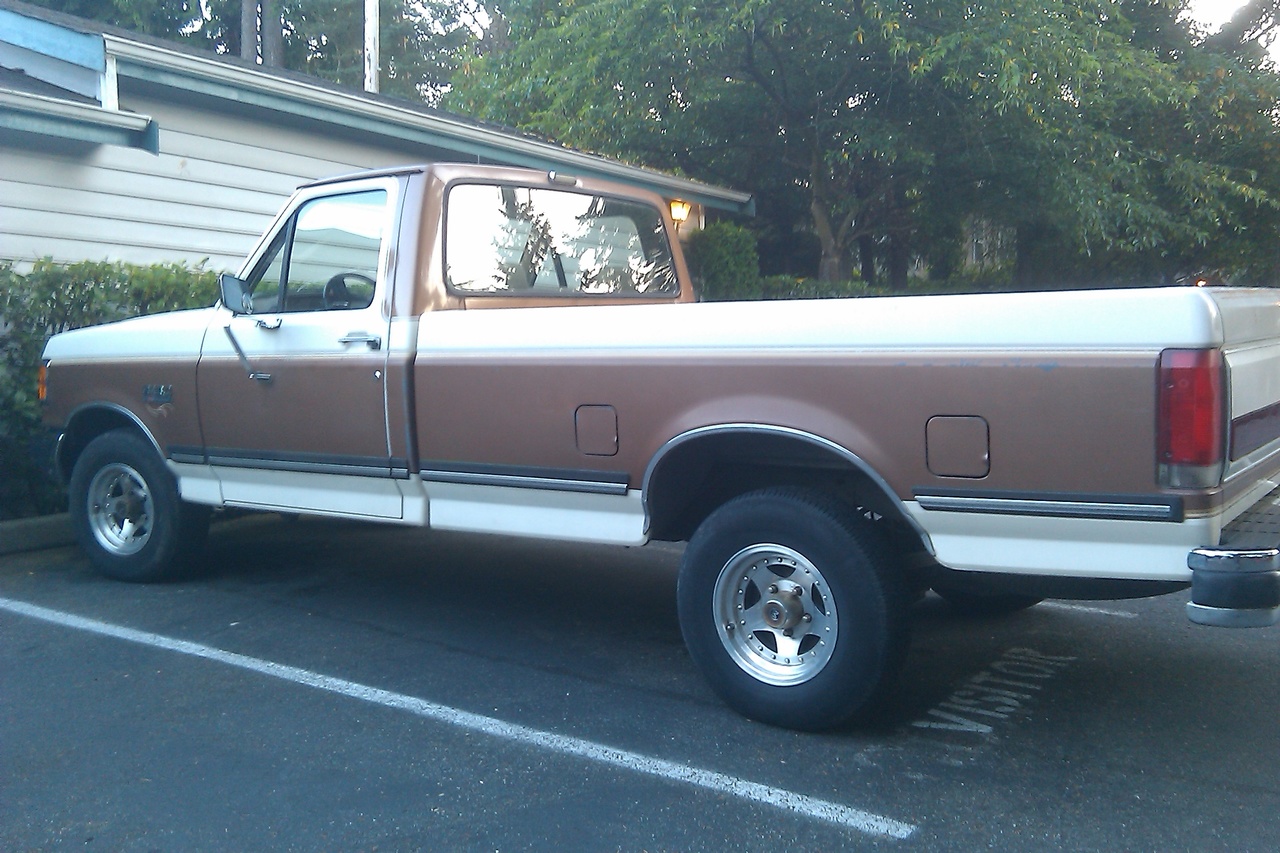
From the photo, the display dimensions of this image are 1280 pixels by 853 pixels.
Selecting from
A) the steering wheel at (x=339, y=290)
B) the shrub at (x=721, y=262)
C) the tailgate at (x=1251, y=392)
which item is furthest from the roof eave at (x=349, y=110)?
the tailgate at (x=1251, y=392)

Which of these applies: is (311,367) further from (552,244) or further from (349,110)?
(349,110)

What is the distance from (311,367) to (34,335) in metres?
3.40

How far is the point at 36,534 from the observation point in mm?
7219

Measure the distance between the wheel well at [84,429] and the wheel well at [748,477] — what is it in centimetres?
317

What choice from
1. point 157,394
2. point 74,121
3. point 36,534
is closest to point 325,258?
point 157,394

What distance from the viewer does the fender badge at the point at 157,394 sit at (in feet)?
19.5

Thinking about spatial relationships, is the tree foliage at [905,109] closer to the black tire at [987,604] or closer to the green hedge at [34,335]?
the green hedge at [34,335]

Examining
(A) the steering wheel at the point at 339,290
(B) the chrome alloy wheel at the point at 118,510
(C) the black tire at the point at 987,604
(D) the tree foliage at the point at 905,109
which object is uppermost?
(D) the tree foliage at the point at 905,109

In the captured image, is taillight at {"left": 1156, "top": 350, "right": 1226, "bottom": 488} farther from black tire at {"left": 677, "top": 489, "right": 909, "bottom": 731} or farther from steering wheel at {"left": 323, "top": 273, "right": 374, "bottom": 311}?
steering wheel at {"left": 323, "top": 273, "right": 374, "bottom": 311}

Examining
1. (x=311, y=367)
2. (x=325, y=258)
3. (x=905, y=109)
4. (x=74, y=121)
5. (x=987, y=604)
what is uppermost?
(x=905, y=109)

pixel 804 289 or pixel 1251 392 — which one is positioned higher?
pixel 804 289

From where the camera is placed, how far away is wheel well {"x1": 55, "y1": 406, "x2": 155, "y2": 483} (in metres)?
6.25

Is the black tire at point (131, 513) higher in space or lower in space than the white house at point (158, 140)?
lower

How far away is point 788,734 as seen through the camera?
408 centimetres
